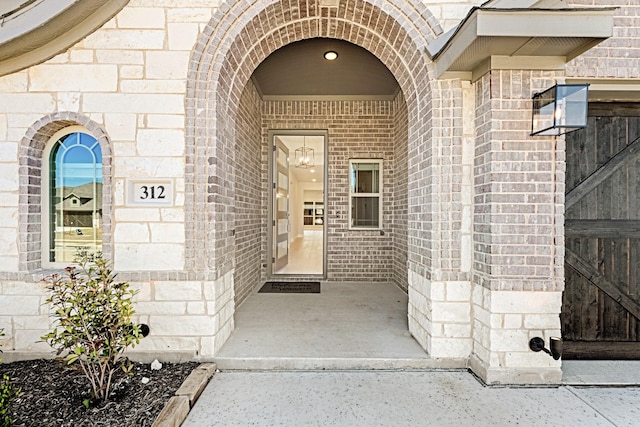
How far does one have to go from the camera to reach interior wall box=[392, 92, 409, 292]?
16.0 feet

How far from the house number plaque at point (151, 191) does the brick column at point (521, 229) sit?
2697mm

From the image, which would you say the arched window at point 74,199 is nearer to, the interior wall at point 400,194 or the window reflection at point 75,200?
the window reflection at point 75,200

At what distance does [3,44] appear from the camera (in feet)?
8.18

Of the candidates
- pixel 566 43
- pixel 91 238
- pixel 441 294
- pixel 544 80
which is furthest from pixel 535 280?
pixel 91 238

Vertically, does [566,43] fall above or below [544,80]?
above

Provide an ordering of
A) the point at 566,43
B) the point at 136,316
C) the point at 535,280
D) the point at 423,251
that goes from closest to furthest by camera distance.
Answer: the point at 566,43
the point at 535,280
the point at 136,316
the point at 423,251

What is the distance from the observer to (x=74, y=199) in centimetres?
296

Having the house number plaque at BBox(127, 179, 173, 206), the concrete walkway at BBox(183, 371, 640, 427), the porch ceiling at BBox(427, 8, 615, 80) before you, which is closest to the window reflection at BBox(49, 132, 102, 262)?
the house number plaque at BBox(127, 179, 173, 206)

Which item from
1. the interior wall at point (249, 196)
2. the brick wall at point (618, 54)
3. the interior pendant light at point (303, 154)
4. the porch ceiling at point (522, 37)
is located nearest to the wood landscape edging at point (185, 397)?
the interior wall at point (249, 196)

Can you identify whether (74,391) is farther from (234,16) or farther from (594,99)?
(594,99)

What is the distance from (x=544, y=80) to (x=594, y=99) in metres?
0.83

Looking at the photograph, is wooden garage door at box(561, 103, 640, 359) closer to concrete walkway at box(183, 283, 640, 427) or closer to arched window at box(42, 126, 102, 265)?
concrete walkway at box(183, 283, 640, 427)

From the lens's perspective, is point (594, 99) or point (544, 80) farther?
point (594, 99)

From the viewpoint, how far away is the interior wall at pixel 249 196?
4.16 meters
